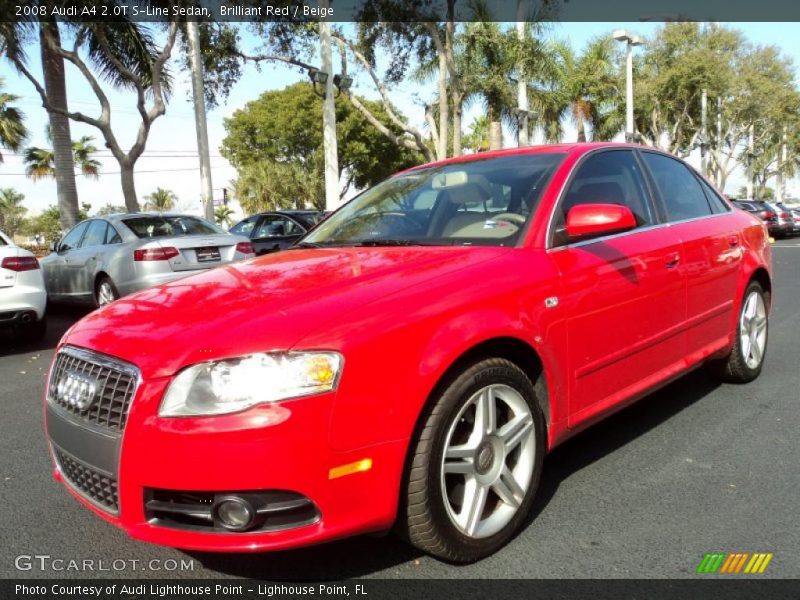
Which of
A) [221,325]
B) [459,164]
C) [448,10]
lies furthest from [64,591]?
[448,10]

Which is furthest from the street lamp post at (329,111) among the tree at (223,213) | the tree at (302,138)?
the tree at (223,213)

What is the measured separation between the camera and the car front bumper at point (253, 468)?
2078 millimetres

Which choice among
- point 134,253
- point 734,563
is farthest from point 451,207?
point 134,253

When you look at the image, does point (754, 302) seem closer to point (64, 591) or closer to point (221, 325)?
point (221, 325)

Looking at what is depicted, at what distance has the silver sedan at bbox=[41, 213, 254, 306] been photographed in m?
8.30

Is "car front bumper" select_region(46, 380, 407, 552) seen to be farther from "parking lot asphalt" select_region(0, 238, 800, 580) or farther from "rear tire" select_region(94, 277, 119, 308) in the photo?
"rear tire" select_region(94, 277, 119, 308)

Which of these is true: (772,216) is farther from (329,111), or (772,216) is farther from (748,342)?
(748,342)

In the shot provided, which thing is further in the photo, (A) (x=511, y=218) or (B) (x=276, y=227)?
(B) (x=276, y=227)

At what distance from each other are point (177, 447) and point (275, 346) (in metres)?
0.43

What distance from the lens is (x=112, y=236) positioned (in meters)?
8.93

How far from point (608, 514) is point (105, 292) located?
24.9 feet

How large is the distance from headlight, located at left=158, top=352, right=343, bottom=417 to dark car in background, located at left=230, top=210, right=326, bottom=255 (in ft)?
34.7

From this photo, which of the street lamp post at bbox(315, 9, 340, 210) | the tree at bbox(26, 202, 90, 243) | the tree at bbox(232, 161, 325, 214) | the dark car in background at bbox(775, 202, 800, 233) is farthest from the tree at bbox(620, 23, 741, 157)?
the tree at bbox(26, 202, 90, 243)

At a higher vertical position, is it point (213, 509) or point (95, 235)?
point (95, 235)
